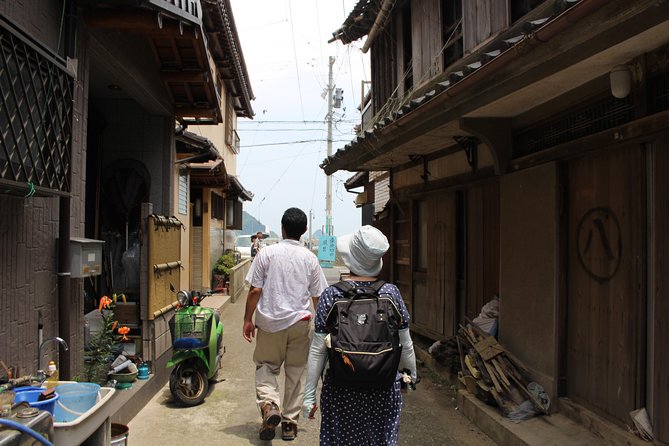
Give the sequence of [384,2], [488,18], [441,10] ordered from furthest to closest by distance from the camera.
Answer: [384,2] < [441,10] < [488,18]

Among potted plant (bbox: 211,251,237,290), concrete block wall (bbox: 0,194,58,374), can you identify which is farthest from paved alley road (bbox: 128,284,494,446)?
potted plant (bbox: 211,251,237,290)

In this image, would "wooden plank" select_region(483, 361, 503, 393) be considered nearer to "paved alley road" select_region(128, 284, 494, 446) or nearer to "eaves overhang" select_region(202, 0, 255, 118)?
"paved alley road" select_region(128, 284, 494, 446)

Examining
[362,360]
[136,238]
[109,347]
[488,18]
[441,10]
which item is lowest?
[109,347]

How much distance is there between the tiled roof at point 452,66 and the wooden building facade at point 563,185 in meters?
0.03

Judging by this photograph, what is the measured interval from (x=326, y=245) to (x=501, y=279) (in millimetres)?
14711

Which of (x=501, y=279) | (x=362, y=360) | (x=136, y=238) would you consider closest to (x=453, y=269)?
(x=501, y=279)

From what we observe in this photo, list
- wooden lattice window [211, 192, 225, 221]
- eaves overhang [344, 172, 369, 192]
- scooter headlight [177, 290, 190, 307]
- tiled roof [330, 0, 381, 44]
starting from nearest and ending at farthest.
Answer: scooter headlight [177, 290, 190, 307] < tiled roof [330, 0, 381, 44] < eaves overhang [344, 172, 369, 192] < wooden lattice window [211, 192, 225, 221]

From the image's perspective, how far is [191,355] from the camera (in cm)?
571

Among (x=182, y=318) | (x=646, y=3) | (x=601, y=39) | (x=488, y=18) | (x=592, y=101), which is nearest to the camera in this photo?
(x=646, y=3)

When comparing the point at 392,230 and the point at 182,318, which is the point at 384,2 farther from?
the point at 182,318

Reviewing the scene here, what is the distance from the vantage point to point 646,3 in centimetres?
274

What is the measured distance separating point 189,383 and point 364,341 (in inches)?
143

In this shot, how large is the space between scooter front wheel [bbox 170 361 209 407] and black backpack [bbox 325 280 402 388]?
339cm

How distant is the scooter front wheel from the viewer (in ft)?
18.7
